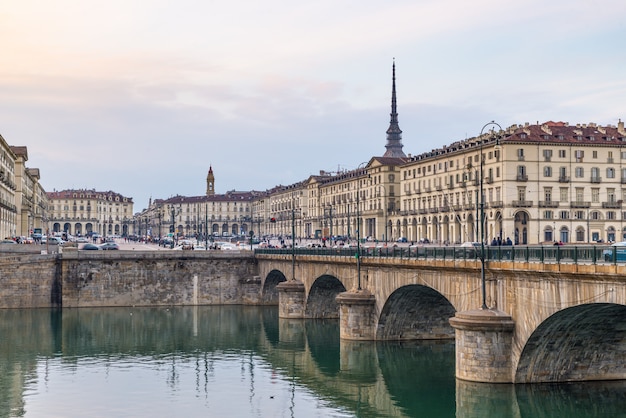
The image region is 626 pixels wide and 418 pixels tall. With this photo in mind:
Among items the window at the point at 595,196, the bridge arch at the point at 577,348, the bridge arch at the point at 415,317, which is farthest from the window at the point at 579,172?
the bridge arch at the point at 577,348

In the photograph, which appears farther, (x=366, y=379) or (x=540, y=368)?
(x=366, y=379)

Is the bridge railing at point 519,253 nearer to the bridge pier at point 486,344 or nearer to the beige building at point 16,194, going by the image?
the bridge pier at point 486,344

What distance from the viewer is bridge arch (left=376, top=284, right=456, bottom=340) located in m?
55.8

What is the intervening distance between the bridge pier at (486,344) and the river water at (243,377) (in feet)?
2.17

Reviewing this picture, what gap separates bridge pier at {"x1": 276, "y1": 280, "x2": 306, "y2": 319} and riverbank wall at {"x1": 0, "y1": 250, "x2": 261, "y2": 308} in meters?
17.7

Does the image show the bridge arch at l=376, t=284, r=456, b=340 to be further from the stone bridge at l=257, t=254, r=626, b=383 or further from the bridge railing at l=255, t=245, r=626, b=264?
the bridge railing at l=255, t=245, r=626, b=264

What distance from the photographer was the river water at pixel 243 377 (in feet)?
131

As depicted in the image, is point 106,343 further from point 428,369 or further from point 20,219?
point 20,219

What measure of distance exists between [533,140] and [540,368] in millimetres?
77842

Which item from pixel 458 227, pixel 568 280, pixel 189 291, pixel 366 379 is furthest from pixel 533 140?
pixel 568 280

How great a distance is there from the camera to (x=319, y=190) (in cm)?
19975

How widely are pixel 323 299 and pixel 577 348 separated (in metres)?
39.3

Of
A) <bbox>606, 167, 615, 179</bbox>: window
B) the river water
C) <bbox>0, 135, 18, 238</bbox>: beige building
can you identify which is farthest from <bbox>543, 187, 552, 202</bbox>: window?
<bbox>0, 135, 18, 238</bbox>: beige building

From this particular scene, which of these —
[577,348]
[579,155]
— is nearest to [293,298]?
[577,348]
